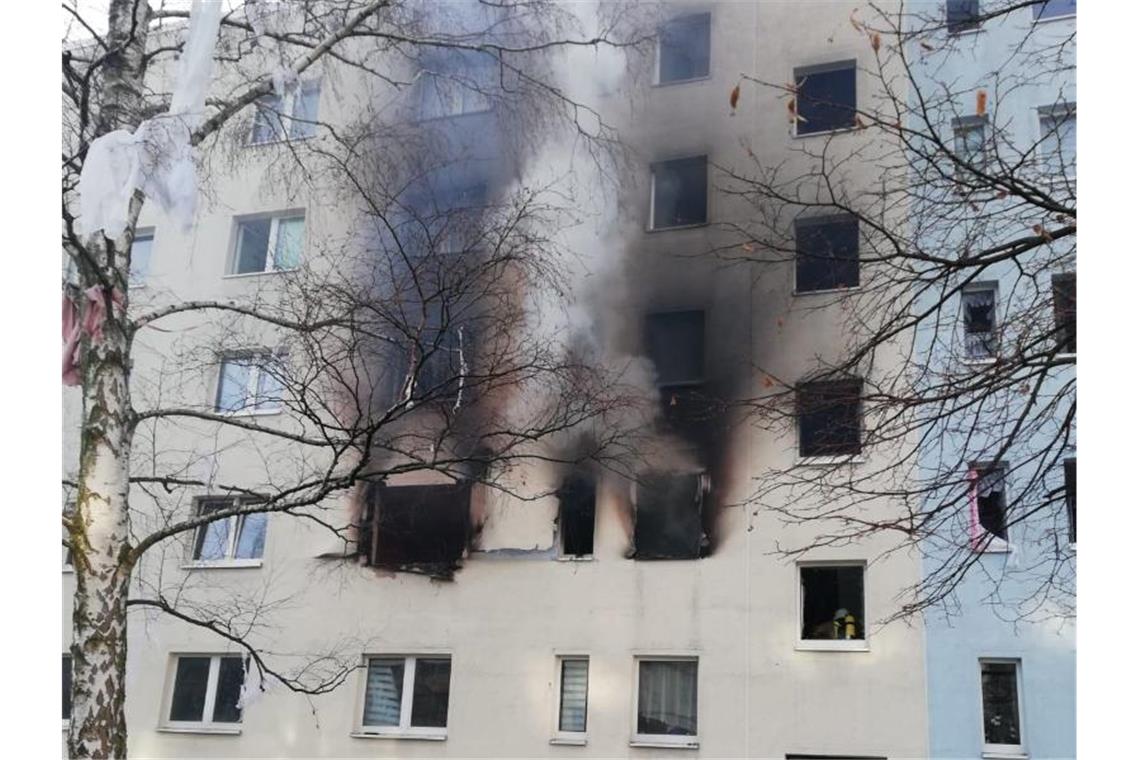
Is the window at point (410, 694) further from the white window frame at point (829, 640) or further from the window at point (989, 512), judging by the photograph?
the window at point (989, 512)

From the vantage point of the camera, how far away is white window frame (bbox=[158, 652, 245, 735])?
8.03 m

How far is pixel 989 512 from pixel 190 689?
5373 millimetres

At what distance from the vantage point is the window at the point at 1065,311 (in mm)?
4855

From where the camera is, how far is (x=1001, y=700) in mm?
6797

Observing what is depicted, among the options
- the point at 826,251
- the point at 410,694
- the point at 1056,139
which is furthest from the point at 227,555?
the point at 1056,139

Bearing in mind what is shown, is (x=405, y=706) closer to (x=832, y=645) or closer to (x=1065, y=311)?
(x=832, y=645)

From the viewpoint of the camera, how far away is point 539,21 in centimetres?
816

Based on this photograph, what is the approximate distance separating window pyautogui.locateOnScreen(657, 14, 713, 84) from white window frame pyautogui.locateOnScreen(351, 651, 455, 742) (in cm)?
421

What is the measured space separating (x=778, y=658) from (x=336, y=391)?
10.2ft

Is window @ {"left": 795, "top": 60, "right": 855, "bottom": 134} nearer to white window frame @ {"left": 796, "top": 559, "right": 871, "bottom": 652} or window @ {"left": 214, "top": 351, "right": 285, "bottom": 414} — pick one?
white window frame @ {"left": 796, "top": 559, "right": 871, "bottom": 652}

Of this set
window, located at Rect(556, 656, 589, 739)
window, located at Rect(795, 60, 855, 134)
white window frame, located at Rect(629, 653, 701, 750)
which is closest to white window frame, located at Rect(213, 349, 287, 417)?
window, located at Rect(556, 656, 589, 739)

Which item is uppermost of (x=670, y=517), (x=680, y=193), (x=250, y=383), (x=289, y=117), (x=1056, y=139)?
(x=289, y=117)

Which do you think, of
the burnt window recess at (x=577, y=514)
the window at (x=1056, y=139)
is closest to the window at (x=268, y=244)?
the burnt window recess at (x=577, y=514)
